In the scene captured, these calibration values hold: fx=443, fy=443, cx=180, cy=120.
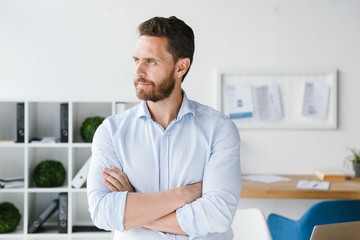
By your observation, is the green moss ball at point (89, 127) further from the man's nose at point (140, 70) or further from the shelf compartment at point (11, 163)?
the man's nose at point (140, 70)

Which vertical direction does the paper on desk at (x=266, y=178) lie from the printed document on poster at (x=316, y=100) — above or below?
below

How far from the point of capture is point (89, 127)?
3.62 metres

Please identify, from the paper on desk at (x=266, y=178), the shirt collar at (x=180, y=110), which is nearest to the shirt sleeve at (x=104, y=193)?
the shirt collar at (x=180, y=110)

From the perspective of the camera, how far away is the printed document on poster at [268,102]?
155 inches

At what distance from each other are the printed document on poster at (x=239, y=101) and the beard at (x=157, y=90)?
7.24 feet

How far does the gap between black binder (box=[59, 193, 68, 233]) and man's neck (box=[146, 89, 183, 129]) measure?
6.74ft

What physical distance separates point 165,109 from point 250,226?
0.78 metres

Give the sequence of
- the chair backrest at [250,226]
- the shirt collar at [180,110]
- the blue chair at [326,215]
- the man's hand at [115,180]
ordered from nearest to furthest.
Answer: the man's hand at [115,180]
the shirt collar at [180,110]
the chair backrest at [250,226]
the blue chair at [326,215]

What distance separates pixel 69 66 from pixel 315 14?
2223 mm

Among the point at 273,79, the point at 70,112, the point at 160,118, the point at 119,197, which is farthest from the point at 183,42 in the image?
the point at 273,79

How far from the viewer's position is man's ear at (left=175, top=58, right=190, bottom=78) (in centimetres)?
179

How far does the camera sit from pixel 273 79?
393cm

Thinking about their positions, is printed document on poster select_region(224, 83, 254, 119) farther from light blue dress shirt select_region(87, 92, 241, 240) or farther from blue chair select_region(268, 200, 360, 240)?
light blue dress shirt select_region(87, 92, 241, 240)

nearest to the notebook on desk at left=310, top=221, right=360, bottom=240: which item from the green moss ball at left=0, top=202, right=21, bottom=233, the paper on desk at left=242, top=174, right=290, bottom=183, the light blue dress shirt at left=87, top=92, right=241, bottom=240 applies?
the light blue dress shirt at left=87, top=92, right=241, bottom=240
